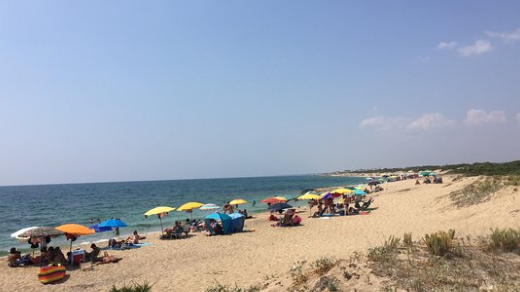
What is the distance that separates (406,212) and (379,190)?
70.7ft

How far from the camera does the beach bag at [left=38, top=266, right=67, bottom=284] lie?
1055 cm

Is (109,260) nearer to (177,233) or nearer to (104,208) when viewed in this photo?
(177,233)

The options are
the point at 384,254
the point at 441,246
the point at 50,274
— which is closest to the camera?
the point at 384,254

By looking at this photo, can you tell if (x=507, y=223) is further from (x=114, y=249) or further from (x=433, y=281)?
(x=114, y=249)

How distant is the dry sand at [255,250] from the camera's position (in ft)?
32.8

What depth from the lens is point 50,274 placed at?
34.9ft

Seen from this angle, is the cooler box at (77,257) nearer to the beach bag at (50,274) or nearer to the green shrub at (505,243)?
the beach bag at (50,274)

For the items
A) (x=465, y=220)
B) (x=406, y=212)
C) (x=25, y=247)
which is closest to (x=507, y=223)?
(x=465, y=220)

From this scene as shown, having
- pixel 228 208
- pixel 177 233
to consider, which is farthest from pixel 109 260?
pixel 228 208

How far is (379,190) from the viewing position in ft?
133

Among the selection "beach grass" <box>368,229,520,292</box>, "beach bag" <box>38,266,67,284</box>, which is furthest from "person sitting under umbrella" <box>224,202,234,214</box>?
"beach grass" <box>368,229,520,292</box>

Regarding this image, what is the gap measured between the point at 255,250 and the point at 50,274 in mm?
6983

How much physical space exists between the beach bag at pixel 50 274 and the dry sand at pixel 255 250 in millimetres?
276

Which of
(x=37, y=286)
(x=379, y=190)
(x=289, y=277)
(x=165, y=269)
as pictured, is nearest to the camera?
(x=289, y=277)
